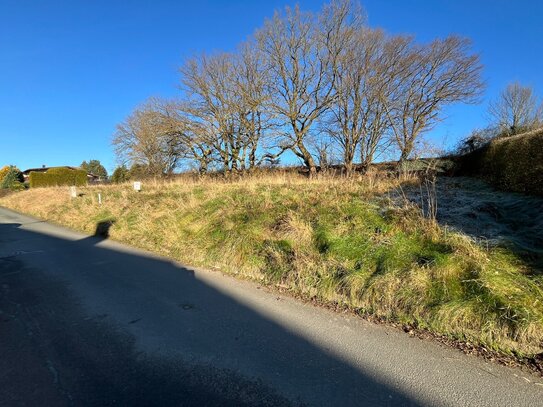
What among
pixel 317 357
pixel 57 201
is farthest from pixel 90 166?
pixel 317 357

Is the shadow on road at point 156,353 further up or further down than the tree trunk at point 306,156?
further down

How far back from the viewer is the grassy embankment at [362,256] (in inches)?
154

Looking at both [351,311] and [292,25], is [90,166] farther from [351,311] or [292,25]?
[351,311]

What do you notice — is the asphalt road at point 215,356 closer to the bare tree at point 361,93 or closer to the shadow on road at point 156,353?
the shadow on road at point 156,353

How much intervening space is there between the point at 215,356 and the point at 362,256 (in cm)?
298

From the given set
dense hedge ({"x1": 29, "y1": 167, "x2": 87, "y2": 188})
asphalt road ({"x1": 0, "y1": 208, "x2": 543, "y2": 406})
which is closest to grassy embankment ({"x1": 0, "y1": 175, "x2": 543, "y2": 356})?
asphalt road ({"x1": 0, "y1": 208, "x2": 543, "y2": 406})

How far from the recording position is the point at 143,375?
3.14 meters

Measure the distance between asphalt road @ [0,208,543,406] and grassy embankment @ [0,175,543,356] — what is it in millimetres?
477

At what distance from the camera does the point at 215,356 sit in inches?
138

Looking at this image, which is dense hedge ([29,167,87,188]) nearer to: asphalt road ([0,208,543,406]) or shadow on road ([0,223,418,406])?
shadow on road ([0,223,418,406])

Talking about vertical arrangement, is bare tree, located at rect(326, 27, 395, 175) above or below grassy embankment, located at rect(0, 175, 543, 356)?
above

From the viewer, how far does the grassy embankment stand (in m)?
3.90

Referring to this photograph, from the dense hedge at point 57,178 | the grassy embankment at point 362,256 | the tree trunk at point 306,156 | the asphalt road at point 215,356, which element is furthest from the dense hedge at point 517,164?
the dense hedge at point 57,178

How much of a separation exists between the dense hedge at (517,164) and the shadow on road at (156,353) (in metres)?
6.24
